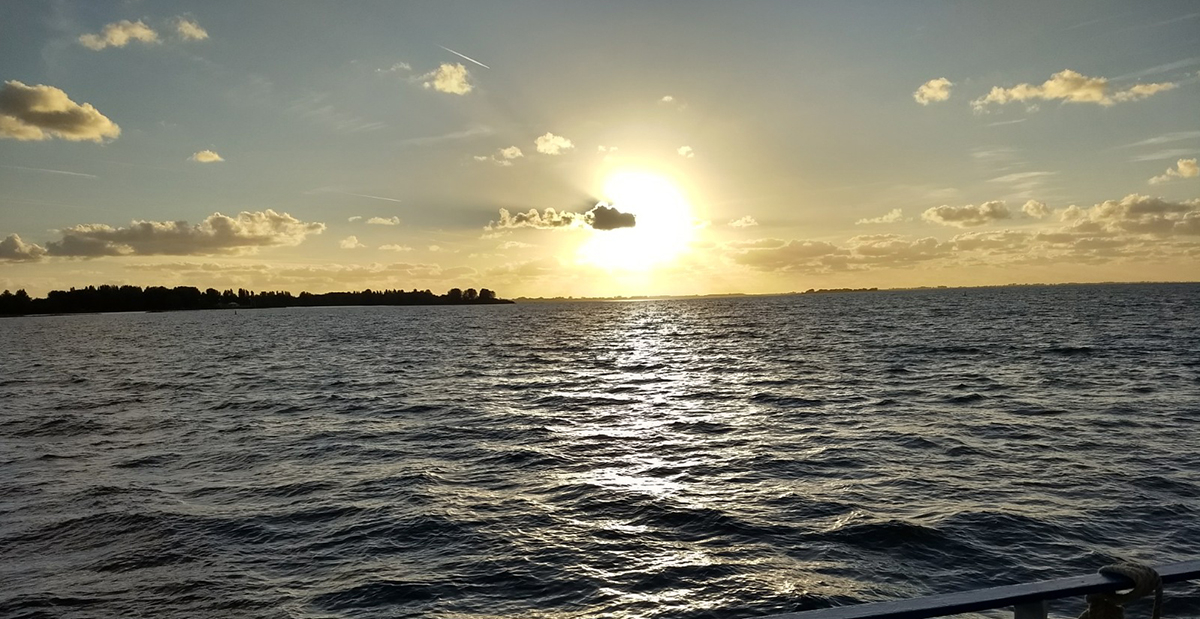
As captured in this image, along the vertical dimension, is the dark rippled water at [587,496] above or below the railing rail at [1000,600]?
below

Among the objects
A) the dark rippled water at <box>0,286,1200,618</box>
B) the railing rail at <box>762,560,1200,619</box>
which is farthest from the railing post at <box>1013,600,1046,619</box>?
the dark rippled water at <box>0,286,1200,618</box>

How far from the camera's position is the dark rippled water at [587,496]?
12.4 meters

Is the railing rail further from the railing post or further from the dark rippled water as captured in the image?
the dark rippled water

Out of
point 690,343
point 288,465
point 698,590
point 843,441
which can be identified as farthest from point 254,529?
point 690,343

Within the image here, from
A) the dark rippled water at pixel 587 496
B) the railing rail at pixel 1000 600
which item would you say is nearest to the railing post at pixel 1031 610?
the railing rail at pixel 1000 600

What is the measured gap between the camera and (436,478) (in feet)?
64.9

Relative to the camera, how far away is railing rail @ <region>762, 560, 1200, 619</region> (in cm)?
312

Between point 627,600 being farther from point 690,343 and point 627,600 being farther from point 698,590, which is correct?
point 690,343

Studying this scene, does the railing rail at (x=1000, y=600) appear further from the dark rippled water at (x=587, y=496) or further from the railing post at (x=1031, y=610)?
the dark rippled water at (x=587, y=496)

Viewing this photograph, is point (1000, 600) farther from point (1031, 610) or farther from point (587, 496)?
point (587, 496)

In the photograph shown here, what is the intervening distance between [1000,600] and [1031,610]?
Result: 1.65 feet

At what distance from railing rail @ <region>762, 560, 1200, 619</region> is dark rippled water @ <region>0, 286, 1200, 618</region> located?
324 inches

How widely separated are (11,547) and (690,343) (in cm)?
7323

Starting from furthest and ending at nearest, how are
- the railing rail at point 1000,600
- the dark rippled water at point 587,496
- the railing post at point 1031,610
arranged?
1. the dark rippled water at point 587,496
2. the railing post at point 1031,610
3. the railing rail at point 1000,600
